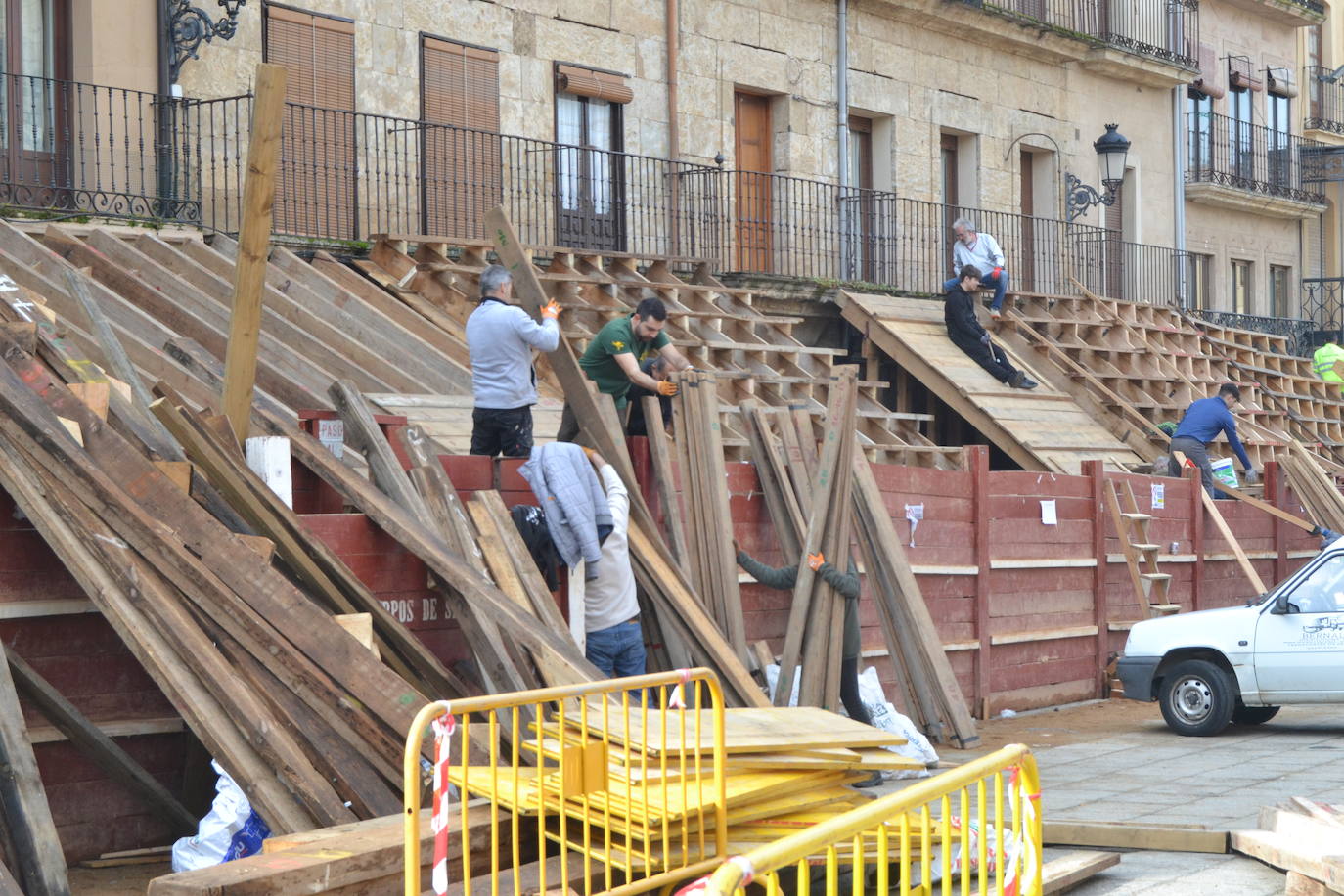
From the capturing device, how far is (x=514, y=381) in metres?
10.7

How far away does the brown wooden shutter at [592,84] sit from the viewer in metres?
19.9

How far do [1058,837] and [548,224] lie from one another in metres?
12.0

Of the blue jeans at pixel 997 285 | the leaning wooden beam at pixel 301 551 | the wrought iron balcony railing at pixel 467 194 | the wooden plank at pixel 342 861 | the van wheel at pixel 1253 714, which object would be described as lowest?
the van wheel at pixel 1253 714

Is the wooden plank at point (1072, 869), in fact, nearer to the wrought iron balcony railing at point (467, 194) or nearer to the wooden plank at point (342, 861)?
the wooden plank at point (342, 861)

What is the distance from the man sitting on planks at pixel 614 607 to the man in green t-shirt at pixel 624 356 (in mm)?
1114

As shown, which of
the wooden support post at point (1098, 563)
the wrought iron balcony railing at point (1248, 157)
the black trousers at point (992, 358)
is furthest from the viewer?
the wrought iron balcony railing at point (1248, 157)

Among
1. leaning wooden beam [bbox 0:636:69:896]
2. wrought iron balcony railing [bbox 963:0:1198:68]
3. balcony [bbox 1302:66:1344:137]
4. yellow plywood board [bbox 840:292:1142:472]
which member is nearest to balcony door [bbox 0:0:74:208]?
leaning wooden beam [bbox 0:636:69:896]

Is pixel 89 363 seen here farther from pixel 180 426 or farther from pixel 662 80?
pixel 662 80

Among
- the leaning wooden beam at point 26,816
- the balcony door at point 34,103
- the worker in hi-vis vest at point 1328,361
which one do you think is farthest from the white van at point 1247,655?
the worker in hi-vis vest at point 1328,361

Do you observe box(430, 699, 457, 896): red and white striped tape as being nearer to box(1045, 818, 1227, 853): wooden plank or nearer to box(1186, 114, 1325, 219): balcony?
box(1045, 818, 1227, 853): wooden plank

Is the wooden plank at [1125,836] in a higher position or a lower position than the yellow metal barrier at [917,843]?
lower

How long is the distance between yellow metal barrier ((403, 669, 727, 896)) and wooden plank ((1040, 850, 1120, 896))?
6.52 feet

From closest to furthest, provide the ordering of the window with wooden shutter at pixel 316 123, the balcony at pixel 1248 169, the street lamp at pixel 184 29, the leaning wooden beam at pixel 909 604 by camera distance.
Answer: the leaning wooden beam at pixel 909 604
the street lamp at pixel 184 29
the window with wooden shutter at pixel 316 123
the balcony at pixel 1248 169

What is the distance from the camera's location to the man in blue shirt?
1881 cm
